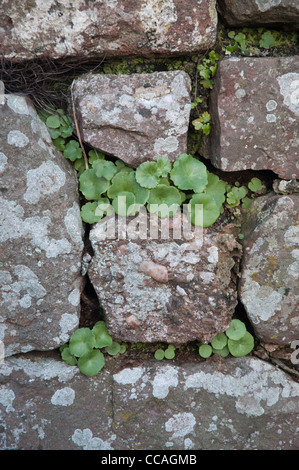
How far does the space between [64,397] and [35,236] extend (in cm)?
81

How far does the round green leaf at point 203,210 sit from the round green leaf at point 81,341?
2.57ft

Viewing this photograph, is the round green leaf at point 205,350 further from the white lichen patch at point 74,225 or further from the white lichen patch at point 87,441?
the white lichen patch at point 74,225

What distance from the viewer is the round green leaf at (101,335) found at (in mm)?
2018

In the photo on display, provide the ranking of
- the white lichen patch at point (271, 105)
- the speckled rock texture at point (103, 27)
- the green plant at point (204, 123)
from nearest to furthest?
the speckled rock texture at point (103, 27) < the white lichen patch at point (271, 105) < the green plant at point (204, 123)

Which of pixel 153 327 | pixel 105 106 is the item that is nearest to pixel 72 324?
pixel 153 327

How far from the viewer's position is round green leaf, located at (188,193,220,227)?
1944 millimetres

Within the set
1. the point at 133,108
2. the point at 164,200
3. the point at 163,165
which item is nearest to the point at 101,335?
the point at 164,200

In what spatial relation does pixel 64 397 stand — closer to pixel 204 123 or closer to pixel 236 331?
pixel 236 331

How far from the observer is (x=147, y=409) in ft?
6.45

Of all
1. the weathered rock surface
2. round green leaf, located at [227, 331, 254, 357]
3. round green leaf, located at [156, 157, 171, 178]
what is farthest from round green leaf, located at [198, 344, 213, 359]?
the weathered rock surface

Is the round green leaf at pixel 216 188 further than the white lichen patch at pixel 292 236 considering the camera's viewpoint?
Yes

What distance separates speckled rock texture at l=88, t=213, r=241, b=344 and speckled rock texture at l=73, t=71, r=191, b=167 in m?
0.40

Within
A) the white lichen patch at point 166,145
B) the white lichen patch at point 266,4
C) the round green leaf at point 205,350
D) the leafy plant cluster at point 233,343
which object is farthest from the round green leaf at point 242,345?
the white lichen patch at point 266,4

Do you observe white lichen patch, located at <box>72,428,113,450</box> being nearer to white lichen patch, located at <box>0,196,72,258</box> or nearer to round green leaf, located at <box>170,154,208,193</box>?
white lichen patch, located at <box>0,196,72,258</box>
